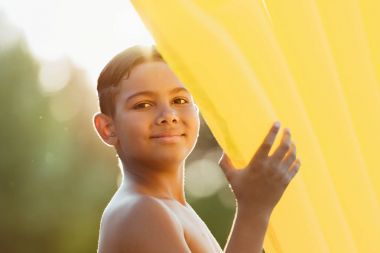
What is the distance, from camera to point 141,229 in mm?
1195

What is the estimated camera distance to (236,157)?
121 centimetres

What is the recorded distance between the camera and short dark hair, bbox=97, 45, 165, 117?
1294mm

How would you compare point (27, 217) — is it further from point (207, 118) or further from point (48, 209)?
point (207, 118)

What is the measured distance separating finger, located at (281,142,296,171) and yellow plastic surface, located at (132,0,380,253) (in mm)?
46

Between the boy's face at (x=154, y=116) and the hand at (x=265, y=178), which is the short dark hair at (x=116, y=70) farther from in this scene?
the hand at (x=265, y=178)

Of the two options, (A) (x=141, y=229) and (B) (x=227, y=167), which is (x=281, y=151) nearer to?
(B) (x=227, y=167)

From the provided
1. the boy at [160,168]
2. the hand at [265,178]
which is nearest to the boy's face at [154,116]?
the boy at [160,168]

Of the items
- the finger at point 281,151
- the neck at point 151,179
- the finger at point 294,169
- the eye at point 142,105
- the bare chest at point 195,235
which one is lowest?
the bare chest at point 195,235

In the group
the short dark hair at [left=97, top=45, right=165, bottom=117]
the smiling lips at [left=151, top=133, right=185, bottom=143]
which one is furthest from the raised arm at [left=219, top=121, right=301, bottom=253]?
the short dark hair at [left=97, top=45, right=165, bottom=117]

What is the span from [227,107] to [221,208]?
791 centimetres

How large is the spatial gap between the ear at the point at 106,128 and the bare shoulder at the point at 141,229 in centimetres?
12

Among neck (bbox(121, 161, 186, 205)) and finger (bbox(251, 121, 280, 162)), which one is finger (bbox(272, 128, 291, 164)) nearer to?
finger (bbox(251, 121, 280, 162))

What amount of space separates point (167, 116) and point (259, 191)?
0.18 m

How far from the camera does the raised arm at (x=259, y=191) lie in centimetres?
116
